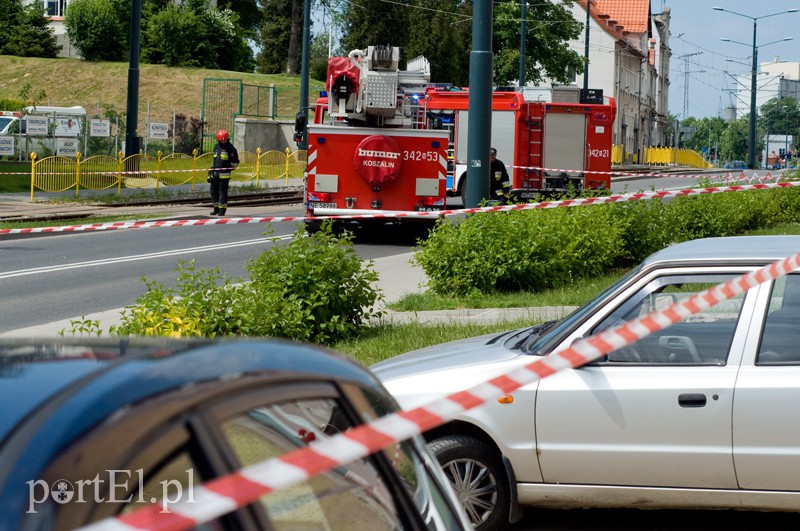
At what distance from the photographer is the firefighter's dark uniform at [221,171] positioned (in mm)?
24188

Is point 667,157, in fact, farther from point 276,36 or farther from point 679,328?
point 679,328

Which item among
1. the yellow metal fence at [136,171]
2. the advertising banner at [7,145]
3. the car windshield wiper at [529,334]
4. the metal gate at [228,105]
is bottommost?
the car windshield wiper at [529,334]

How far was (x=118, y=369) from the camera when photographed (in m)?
1.98

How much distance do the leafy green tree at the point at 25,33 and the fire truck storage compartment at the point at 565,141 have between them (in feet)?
183

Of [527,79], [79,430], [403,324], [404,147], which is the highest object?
[527,79]

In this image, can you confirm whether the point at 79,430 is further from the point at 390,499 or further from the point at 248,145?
the point at 248,145

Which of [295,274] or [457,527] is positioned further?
[295,274]

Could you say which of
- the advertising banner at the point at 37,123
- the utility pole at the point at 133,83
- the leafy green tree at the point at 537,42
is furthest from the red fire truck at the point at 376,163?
the leafy green tree at the point at 537,42

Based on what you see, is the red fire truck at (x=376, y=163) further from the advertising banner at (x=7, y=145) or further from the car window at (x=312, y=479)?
the car window at (x=312, y=479)

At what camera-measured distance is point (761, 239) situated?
250 inches

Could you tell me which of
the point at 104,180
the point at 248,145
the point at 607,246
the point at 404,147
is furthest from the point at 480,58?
the point at 248,145

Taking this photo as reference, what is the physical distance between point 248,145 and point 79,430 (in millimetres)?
49415

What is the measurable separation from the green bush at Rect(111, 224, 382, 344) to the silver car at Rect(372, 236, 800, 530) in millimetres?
3214

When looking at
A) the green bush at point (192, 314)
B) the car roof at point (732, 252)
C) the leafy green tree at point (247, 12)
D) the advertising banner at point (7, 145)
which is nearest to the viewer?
the car roof at point (732, 252)
